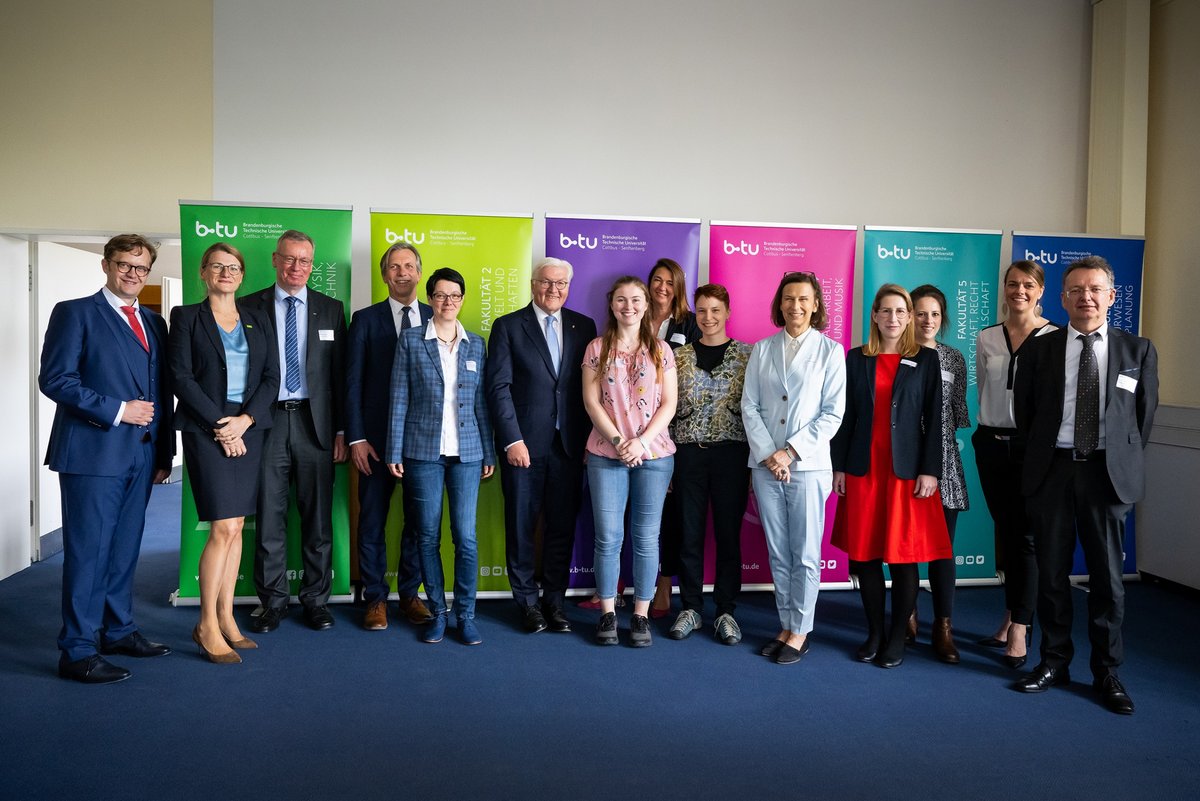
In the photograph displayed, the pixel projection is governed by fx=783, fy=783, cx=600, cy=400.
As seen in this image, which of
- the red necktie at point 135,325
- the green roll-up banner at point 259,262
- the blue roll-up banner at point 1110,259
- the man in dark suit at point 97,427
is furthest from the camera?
the blue roll-up banner at point 1110,259

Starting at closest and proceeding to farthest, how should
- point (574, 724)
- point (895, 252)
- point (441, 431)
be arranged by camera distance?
point (574, 724)
point (441, 431)
point (895, 252)

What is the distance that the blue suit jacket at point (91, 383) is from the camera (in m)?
3.05

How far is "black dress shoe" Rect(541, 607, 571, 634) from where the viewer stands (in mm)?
3783

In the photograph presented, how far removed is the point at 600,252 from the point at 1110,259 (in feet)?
10.7

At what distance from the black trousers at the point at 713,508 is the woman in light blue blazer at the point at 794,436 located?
0.51 feet

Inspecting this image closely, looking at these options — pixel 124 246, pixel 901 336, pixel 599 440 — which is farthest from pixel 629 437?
pixel 124 246

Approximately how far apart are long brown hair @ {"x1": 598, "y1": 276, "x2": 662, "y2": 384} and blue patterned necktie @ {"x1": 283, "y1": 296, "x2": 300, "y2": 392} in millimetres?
1456

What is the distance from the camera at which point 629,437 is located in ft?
11.7

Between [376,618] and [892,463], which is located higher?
[892,463]

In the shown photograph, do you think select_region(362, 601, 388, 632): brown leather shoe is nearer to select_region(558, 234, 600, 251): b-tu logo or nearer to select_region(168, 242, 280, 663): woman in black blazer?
select_region(168, 242, 280, 663): woman in black blazer

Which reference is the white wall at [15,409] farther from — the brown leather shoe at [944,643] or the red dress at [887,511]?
the brown leather shoe at [944,643]

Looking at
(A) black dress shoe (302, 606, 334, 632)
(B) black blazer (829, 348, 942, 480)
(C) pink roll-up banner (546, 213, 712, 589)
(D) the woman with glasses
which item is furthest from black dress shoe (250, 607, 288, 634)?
(B) black blazer (829, 348, 942, 480)

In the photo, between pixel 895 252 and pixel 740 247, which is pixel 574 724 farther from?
pixel 895 252

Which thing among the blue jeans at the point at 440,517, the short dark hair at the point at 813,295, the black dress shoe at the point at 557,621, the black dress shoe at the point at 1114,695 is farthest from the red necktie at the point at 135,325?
the black dress shoe at the point at 1114,695
